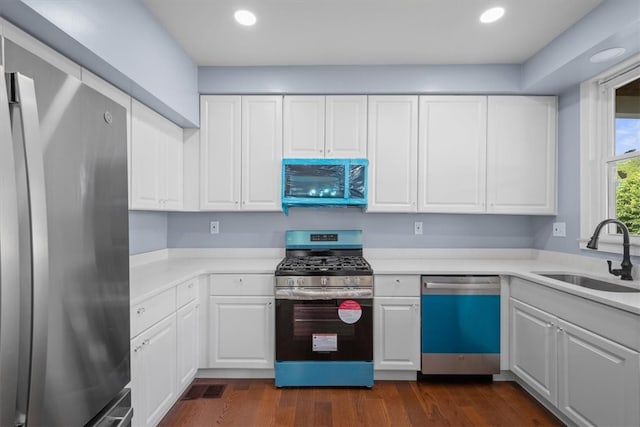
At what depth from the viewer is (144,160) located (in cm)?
218

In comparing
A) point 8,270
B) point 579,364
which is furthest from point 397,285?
point 8,270

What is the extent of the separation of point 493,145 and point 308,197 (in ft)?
5.37

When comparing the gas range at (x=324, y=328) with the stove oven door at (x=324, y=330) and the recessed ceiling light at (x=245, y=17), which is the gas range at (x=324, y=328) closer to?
the stove oven door at (x=324, y=330)

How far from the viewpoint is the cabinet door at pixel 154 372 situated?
1655mm

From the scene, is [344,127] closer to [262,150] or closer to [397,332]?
[262,150]

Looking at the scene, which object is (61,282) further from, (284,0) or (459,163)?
(459,163)

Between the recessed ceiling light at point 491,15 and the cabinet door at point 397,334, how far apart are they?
1947 mm

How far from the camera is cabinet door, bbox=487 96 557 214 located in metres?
2.78

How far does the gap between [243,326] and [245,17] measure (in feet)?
7.00

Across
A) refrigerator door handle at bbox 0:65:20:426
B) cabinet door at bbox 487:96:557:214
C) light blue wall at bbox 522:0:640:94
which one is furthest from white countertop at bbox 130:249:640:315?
light blue wall at bbox 522:0:640:94

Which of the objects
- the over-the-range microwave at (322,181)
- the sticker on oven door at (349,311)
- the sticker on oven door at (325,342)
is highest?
the over-the-range microwave at (322,181)

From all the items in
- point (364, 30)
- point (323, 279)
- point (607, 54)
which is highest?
point (364, 30)

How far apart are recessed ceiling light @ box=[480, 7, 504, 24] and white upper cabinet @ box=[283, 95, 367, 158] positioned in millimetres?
1022

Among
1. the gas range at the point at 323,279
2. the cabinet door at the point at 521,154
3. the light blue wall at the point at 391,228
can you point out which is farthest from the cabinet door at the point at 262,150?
the cabinet door at the point at 521,154
